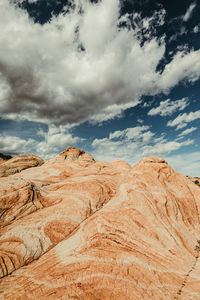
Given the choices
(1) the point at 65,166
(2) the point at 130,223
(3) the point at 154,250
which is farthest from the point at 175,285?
(1) the point at 65,166

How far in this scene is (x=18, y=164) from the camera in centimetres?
3559

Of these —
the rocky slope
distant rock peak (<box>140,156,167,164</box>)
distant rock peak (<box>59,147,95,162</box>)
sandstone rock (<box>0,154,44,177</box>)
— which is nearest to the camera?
the rocky slope

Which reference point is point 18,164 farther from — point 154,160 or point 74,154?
point 74,154

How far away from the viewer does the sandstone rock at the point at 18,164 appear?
107ft

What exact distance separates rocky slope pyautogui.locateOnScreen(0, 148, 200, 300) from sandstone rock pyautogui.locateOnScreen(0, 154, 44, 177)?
1705cm

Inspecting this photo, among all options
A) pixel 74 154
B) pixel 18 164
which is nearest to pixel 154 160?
pixel 18 164

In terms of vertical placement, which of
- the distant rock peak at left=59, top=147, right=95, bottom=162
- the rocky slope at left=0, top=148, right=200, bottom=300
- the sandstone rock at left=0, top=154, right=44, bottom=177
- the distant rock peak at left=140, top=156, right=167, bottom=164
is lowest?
the rocky slope at left=0, top=148, right=200, bottom=300

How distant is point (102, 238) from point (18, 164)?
3154 cm

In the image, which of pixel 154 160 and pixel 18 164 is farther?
pixel 18 164

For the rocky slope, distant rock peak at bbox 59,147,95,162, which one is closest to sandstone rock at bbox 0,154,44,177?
the rocky slope

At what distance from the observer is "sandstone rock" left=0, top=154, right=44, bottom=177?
32466mm

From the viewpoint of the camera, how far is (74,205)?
1512 centimetres

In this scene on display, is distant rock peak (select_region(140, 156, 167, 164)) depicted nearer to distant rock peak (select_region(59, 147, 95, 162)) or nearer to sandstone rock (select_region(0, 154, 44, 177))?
sandstone rock (select_region(0, 154, 44, 177))

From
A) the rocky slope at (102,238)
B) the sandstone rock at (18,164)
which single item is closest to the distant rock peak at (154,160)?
the rocky slope at (102,238)
